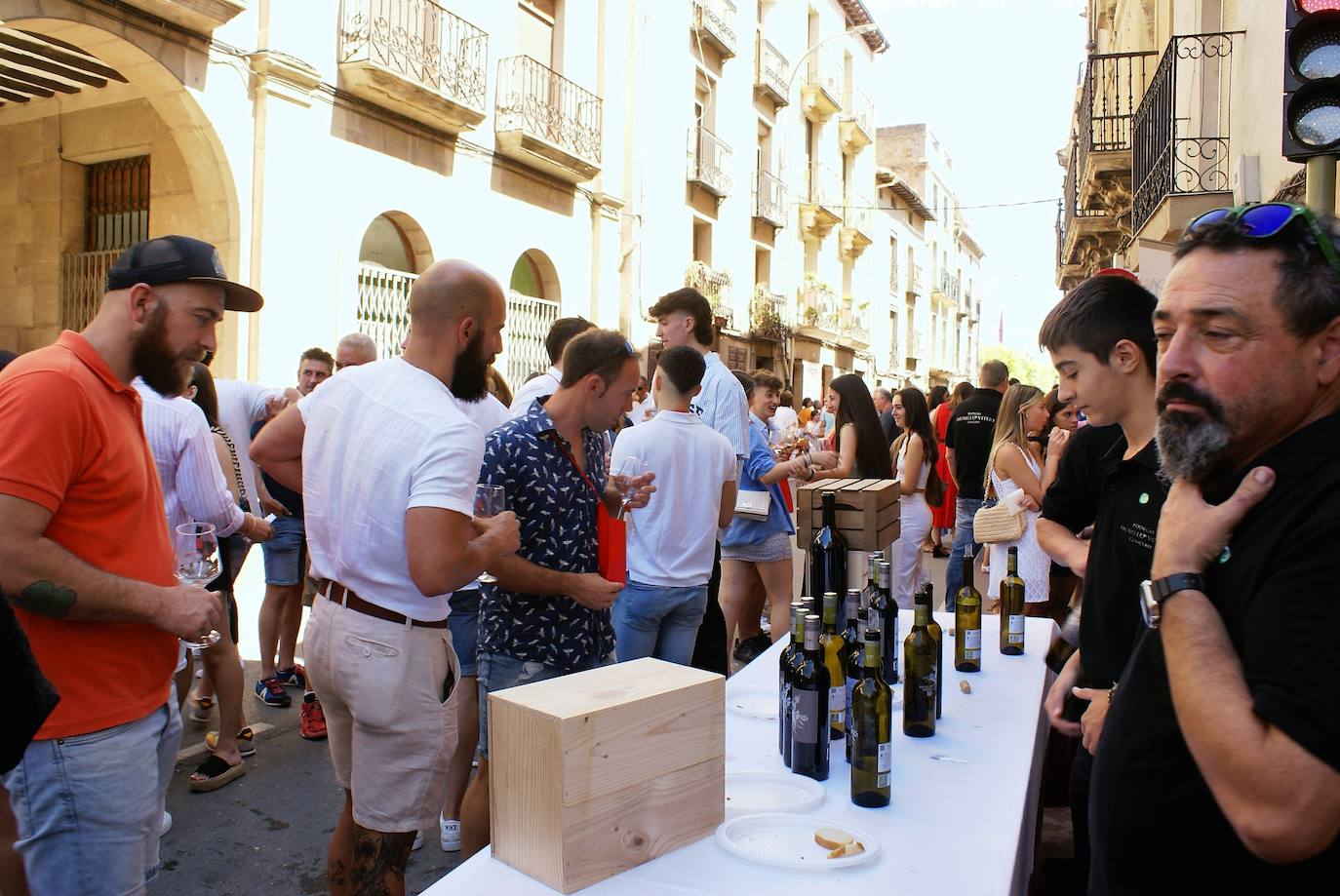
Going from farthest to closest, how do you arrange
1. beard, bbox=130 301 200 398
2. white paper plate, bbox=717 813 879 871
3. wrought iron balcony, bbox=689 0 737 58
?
wrought iron balcony, bbox=689 0 737 58
beard, bbox=130 301 200 398
white paper plate, bbox=717 813 879 871

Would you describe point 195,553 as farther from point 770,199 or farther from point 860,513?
point 770,199

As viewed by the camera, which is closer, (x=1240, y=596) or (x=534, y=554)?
(x=1240, y=596)

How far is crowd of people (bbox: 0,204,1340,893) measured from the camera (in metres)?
1.35

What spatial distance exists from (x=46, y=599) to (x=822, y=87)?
85.5 feet

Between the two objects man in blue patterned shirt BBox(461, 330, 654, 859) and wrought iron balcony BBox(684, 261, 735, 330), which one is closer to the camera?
man in blue patterned shirt BBox(461, 330, 654, 859)

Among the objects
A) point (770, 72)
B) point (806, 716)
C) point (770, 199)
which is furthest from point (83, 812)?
point (770, 72)

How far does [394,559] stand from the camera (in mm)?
2643

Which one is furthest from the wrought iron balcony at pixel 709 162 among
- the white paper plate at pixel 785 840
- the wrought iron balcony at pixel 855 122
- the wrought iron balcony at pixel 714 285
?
the white paper plate at pixel 785 840

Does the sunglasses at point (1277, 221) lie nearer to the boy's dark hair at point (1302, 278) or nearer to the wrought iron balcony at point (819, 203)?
the boy's dark hair at point (1302, 278)

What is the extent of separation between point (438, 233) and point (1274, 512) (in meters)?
12.5

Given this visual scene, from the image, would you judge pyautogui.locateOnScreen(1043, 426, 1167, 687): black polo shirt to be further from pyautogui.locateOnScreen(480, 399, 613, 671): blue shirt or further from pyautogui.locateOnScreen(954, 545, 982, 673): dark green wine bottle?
pyautogui.locateOnScreen(480, 399, 613, 671): blue shirt

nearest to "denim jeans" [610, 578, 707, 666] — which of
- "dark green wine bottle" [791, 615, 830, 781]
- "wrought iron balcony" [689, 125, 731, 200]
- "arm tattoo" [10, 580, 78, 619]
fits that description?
"dark green wine bottle" [791, 615, 830, 781]

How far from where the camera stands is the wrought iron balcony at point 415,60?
36.1 ft

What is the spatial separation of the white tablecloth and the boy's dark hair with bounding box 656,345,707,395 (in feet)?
5.10
